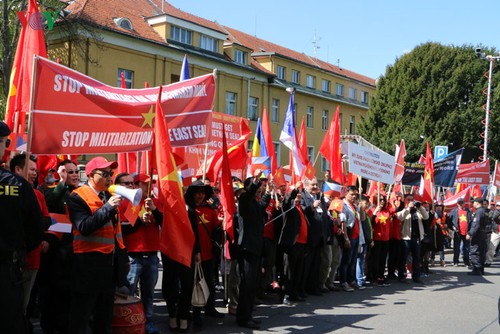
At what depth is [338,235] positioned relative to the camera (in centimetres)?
995

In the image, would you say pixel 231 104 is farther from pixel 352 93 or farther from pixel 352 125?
pixel 352 125

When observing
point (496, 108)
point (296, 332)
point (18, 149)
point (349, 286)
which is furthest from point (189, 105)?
point (496, 108)

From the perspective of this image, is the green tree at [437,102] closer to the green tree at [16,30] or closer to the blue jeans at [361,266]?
the green tree at [16,30]

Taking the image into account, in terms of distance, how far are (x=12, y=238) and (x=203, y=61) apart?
29.1 meters

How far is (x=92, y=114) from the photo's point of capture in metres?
5.73

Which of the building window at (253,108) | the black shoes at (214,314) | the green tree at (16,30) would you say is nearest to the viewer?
the black shoes at (214,314)

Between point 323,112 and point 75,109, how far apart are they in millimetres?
38734

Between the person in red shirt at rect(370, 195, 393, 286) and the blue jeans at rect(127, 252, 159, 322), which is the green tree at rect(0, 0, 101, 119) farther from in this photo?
the blue jeans at rect(127, 252, 159, 322)

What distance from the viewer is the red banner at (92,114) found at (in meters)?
5.36

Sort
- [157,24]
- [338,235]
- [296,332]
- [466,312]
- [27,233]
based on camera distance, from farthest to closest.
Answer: [157,24], [338,235], [466,312], [296,332], [27,233]

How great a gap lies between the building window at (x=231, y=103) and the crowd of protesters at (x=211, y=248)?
2321 cm

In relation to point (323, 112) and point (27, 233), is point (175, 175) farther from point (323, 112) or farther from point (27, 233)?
point (323, 112)

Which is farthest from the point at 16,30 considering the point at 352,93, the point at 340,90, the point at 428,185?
the point at 352,93

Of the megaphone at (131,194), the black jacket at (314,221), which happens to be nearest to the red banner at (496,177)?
the black jacket at (314,221)
